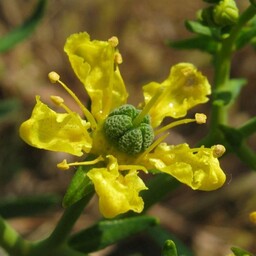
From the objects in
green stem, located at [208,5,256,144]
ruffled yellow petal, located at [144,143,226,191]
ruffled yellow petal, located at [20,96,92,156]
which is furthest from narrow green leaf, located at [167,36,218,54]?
ruffled yellow petal, located at [20,96,92,156]

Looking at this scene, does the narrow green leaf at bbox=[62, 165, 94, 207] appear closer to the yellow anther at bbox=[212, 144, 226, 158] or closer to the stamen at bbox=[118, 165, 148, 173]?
the stamen at bbox=[118, 165, 148, 173]

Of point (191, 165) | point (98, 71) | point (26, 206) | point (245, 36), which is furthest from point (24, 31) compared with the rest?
point (191, 165)

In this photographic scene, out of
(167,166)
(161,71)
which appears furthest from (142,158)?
(161,71)

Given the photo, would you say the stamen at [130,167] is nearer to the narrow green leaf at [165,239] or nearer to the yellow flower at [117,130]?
the yellow flower at [117,130]

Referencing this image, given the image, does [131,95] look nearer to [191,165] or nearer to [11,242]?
[11,242]

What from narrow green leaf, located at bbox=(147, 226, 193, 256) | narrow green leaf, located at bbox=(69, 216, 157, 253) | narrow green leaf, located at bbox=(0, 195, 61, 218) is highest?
narrow green leaf, located at bbox=(69, 216, 157, 253)

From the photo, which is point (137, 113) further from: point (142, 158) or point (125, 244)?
point (125, 244)

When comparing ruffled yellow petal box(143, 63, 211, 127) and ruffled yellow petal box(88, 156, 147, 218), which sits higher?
ruffled yellow petal box(88, 156, 147, 218)
